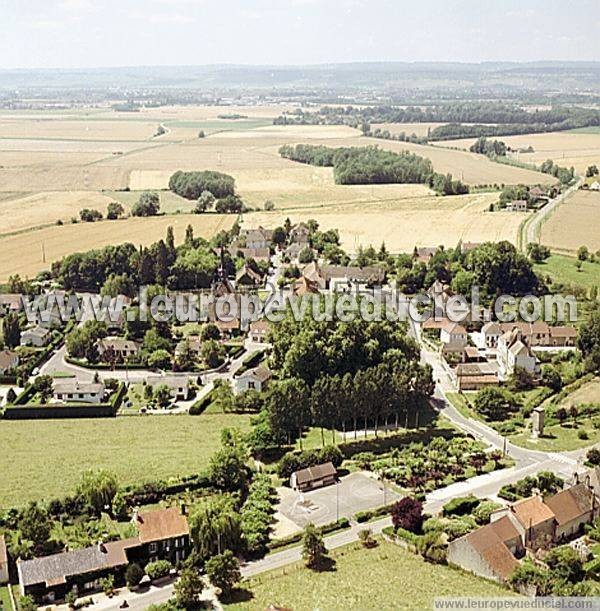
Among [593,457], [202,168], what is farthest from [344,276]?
[202,168]

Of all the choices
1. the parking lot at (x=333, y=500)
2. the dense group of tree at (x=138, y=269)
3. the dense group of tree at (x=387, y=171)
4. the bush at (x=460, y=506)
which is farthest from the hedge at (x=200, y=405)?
the dense group of tree at (x=387, y=171)

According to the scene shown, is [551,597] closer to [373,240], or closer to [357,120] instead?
[373,240]

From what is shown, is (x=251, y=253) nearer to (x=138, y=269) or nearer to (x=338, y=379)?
(x=138, y=269)

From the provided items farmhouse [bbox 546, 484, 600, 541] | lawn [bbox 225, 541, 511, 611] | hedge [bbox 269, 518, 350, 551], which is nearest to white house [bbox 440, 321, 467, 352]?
farmhouse [bbox 546, 484, 600, 541]

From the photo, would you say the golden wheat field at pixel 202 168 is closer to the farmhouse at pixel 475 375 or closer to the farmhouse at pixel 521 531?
the farmhouse at pixel 475 375

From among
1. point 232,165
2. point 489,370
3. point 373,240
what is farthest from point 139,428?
point 232,165

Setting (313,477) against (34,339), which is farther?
(34,339)

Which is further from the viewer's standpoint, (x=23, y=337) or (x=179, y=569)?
(x=23, y=337)
